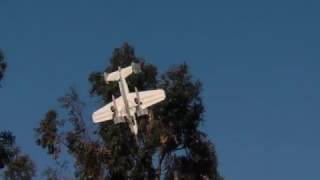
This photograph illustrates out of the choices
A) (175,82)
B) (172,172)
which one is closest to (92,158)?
(172,172)

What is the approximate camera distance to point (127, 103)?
42.4 m

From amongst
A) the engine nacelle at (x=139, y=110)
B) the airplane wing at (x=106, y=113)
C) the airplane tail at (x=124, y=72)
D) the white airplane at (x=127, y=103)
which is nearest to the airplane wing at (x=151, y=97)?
the white airplane at (x=127, y=103)

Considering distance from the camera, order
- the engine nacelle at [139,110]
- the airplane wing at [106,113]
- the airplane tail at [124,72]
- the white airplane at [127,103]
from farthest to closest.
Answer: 1. the airplane tail at [124,72]
2. the airplane wing at [106,113]
3. the white airplane at [127,103]
4. the engine nacelle at [139,110]

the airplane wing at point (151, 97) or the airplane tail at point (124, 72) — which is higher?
the airplane tail at point (124, 72)

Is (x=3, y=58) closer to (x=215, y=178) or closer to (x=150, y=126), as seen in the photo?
(x=150, y=126)

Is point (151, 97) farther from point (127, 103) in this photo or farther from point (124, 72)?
point (124, 72)

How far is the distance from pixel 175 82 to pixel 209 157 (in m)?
5.16

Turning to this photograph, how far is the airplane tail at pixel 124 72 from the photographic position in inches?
1660

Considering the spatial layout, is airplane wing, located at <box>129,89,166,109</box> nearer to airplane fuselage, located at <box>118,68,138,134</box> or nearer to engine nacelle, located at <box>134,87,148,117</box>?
engine nacelle, located at <box>134,87,148,117</box>

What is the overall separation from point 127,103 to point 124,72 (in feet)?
6.57

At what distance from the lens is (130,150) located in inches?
1601

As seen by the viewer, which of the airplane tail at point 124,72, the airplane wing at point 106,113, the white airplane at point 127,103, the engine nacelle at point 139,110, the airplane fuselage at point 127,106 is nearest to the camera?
the airplane fuselage at point 127,106

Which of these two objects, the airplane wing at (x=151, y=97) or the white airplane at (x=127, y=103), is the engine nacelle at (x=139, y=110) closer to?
the white airplane at (x=127, y=103)

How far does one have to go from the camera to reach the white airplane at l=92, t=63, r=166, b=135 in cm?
4038
